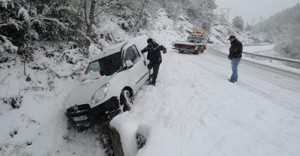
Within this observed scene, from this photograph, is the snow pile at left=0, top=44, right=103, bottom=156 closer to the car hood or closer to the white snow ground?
the white snow ground

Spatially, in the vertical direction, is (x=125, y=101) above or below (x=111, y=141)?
above

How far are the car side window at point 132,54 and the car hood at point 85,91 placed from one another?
1203 mm

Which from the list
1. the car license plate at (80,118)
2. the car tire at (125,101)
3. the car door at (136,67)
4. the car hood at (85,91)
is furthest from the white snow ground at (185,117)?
the car hood at (85,91)

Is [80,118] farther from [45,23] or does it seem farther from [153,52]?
[45,23]

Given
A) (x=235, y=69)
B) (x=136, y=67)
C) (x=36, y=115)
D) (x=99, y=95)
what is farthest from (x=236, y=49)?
(x=36, y=115)

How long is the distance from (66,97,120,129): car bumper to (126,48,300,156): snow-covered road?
53cm

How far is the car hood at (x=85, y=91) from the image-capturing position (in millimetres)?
5438

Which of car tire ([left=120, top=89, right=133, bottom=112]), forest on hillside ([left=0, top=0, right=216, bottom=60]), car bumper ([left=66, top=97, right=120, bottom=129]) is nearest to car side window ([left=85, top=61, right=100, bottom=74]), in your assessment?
car tire ([left=120, top=89, right=133, bottom=112])

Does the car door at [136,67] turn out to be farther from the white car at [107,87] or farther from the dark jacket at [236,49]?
the dark jacket at [236,49]

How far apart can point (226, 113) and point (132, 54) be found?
11.7ft

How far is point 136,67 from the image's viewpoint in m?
6.96

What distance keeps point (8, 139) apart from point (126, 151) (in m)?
3.42

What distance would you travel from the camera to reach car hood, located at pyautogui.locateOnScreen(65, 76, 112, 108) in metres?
5.44

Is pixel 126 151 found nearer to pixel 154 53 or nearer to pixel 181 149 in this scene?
pixel 181 149
